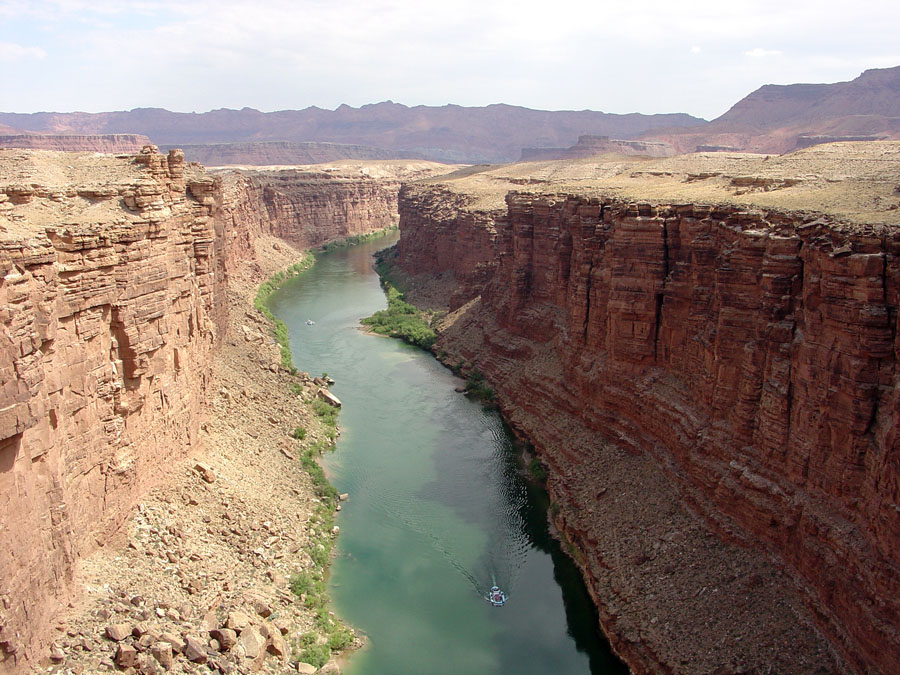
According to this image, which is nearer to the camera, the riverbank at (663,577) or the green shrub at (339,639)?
the riverbank at (663,577)

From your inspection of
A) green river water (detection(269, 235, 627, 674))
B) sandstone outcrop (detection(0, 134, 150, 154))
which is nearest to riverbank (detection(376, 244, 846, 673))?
green river water (detection(269, 235, 627, 674))

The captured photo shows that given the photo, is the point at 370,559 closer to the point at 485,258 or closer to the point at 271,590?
the point at 271,590

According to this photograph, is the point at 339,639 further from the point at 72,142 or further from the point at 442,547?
the point at 72,142

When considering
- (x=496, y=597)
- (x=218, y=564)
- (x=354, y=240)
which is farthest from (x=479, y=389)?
(x=354, y=240)

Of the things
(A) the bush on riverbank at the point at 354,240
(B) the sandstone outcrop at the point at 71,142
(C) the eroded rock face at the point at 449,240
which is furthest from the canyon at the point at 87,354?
(B) the sandstone outcrop at the point at 71,142

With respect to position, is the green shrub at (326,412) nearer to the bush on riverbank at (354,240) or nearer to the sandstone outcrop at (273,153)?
the bush on riverbank at (354,240)
